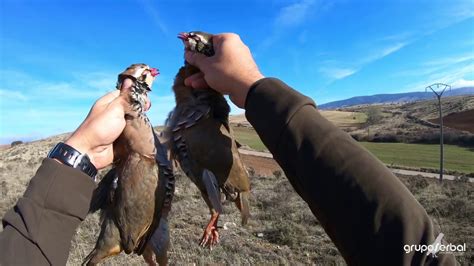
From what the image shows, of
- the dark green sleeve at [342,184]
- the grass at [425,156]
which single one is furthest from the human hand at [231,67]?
the grass at [425,156]

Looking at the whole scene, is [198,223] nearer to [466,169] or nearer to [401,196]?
[401,196]

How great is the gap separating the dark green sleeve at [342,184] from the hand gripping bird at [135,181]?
6.65ft

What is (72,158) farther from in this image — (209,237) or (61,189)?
(209,237)

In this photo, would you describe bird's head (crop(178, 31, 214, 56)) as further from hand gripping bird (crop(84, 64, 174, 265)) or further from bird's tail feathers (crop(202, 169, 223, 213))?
bird's tail feathers (crop(202, 169, 223, 213))

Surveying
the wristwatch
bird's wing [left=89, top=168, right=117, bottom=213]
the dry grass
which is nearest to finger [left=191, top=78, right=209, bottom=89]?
the wristwatch

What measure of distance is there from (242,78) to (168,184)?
1860mm

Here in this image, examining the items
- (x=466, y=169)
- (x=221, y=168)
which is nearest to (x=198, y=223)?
(x=221, y=168)

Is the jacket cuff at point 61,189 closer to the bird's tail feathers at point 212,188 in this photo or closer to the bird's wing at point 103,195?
the bird's tail feathers at point 212,188

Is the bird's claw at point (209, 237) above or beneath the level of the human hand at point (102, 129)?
beneath

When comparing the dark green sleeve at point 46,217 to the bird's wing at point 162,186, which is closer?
the dark green sleeve at point 46,217

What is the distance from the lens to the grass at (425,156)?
42094mm

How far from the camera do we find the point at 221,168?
3.63 meters

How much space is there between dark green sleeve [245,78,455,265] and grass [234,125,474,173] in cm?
3411

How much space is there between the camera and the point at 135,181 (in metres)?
3.87
